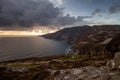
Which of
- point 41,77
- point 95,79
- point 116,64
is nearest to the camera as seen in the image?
point 95,79

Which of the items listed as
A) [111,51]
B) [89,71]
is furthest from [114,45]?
[89,71]

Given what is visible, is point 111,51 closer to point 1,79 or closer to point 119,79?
point 1,79

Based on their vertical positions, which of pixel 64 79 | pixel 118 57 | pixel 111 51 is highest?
pixel 118 57

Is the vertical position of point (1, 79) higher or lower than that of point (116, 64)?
lower

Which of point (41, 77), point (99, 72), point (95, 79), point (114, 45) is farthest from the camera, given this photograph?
point (114, 45)

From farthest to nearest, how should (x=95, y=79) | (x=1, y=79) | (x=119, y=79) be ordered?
(x=1, y=79)
(x=95, y=79)
(x=119, y=79)

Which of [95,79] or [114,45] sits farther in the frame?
[114,45]

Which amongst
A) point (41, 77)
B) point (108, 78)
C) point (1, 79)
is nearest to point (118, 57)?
point (108, 78)

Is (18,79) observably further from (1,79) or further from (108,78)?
(108,78)

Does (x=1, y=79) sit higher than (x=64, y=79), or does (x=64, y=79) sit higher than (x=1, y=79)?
(x=64, y=79)
